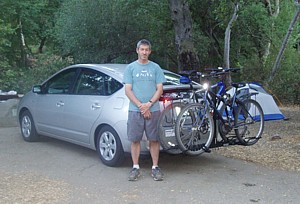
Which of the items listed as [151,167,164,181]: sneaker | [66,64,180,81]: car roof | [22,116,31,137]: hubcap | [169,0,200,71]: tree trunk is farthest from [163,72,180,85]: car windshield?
[169,0,200,71]: tree trunk

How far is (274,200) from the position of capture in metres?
5.11

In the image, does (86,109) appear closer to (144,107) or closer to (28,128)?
(144,107)

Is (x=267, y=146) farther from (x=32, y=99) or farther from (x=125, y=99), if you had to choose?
(x=32, y=99)

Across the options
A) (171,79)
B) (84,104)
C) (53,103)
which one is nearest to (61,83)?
(53,103)

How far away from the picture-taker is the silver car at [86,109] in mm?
6402

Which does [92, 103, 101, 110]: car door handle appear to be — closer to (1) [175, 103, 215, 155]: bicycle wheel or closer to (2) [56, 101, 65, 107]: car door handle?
(2) [56, 101, 65, 107]: car door handle

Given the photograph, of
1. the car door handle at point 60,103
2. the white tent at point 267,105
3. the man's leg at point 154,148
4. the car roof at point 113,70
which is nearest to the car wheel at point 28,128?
the car door handle at point 60,103

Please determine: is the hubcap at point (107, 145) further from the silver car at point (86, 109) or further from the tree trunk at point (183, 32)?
the tree trunk at point (183, 32)

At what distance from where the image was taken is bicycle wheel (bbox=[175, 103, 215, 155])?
5.95m

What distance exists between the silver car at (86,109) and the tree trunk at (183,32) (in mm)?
4212

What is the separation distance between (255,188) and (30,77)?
12.6 metres

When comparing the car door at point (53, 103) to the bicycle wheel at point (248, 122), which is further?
the car door at point (53, 103)

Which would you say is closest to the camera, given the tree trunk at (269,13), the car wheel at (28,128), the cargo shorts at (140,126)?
the cargo shorts at (140,126)

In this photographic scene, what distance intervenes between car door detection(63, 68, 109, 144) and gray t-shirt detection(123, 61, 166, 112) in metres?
0.98
